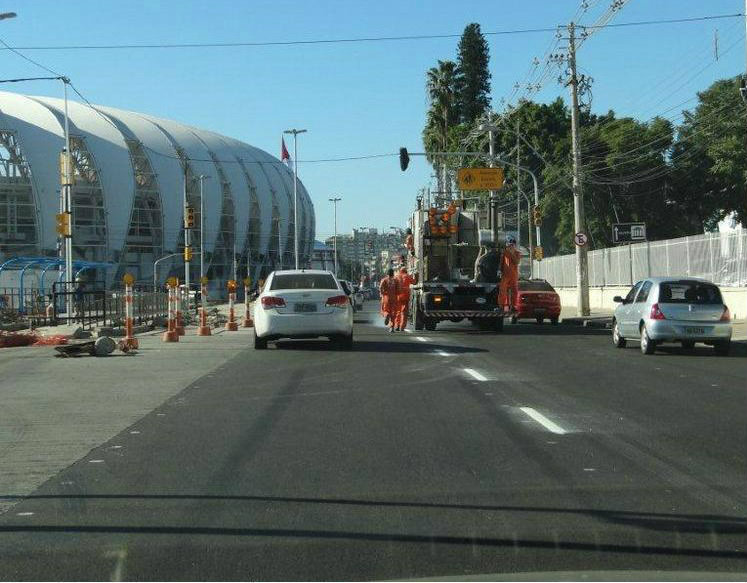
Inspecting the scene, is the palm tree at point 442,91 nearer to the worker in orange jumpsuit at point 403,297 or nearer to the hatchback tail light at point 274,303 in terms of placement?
the worker in orange jumpsuit at point 403,297

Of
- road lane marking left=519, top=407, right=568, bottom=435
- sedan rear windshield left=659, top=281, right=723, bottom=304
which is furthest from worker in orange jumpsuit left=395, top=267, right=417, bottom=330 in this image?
road lane marking left=519, top=407, right=568, bottom=435

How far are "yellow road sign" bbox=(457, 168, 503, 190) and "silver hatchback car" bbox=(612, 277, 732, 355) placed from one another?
28.7m

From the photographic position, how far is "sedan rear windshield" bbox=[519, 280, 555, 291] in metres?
36.4

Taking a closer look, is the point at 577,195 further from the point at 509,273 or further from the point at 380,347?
the point at 380,347

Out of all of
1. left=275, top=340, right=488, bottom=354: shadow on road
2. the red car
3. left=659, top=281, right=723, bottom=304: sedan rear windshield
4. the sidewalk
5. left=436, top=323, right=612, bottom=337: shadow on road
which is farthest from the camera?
the red car

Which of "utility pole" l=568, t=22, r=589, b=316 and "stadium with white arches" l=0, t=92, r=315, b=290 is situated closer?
"utility pole" l=568, t=22, r=589, b=316

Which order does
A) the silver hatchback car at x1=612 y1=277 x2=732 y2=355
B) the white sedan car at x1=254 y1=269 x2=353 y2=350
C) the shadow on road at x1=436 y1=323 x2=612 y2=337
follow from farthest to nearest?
the shadow on road at x1=436 y1=323 x2=612 y2=337 < the white sedan car at x1=254 y1=269 x2=353 y2=350 < the silver hatchback car at x1=612 y1=277 x2=732 y2=355

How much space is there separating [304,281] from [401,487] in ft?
49.6

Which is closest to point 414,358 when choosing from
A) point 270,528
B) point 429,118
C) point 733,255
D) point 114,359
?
point 114,359

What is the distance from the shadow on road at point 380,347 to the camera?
21781 mm

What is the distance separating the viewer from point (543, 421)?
1097 cm

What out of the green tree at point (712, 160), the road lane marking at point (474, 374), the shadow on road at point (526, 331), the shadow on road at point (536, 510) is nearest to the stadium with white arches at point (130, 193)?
the green tree at point (712, 160)

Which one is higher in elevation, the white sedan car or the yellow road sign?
the yellow road sign

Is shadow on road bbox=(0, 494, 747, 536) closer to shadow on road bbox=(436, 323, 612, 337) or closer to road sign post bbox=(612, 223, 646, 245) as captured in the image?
shadow on road bbox=(436, 323, 612, 337)
